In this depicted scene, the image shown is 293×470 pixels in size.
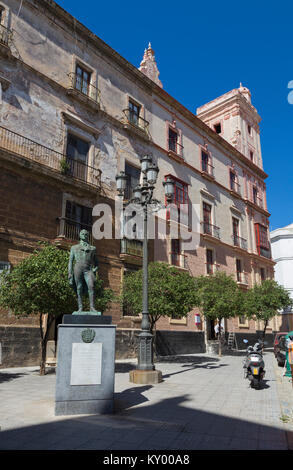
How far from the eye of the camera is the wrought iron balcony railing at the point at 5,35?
518 inches

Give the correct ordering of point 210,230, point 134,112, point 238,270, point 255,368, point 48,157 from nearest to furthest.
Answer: point 255,368 → point 48,157 → point 134,112 → point 210,230 → point 238,270

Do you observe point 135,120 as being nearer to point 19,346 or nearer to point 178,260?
point 178,260

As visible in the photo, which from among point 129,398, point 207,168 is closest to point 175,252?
point 207,168

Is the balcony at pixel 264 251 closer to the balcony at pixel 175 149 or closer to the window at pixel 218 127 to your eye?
the window at pixel 218 127

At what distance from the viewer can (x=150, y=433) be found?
464 centimetres

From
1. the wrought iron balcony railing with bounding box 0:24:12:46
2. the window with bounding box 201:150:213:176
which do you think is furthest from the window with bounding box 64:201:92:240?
the window with bounding box 201:150:213:176

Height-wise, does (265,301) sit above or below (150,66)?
below

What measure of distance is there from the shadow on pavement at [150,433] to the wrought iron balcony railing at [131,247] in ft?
35.3

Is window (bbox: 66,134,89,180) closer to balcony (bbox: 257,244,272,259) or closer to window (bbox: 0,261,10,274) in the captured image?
window (bbox: 0,261,10,274)

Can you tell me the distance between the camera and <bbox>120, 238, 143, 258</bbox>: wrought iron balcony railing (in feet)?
54.1

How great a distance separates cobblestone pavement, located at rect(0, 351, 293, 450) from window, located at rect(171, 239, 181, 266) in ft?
36.5

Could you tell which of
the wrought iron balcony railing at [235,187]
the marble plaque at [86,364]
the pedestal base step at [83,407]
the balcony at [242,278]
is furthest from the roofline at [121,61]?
the pedestal base step at [83,407]

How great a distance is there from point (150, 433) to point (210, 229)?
64.7 ft
